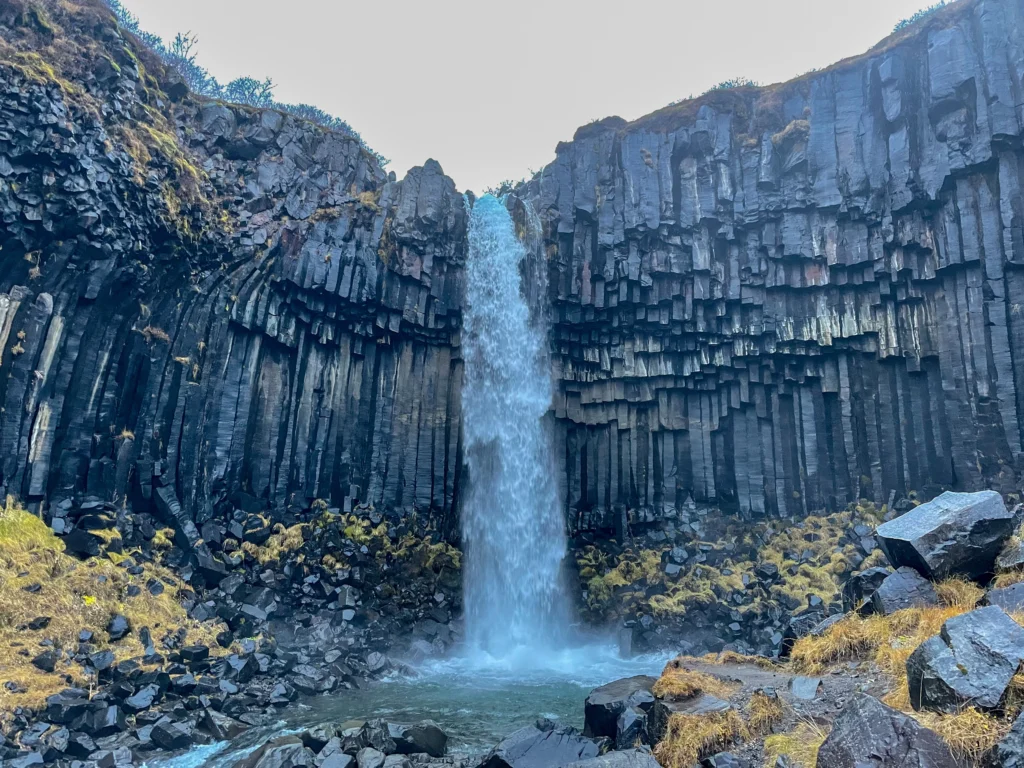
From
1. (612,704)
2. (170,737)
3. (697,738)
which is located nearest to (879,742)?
(697,738)

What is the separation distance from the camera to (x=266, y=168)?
75.3 feet

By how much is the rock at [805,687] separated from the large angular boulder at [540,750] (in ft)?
8.51

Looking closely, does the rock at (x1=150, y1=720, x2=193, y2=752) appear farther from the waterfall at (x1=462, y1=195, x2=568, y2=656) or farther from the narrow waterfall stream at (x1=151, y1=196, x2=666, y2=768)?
the waterfall at (x1=462, y1=195, x2=568, y2=656)

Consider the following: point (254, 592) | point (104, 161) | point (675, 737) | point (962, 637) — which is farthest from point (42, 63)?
point (962, 637)

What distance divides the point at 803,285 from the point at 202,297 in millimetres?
19339

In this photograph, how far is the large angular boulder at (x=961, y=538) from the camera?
8.33 metres

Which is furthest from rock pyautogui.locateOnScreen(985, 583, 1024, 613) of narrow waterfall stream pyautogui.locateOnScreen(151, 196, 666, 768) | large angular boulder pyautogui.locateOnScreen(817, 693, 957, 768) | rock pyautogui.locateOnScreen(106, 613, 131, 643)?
rock pyautogui.locateOnScreen(106, 613, 131, 643)

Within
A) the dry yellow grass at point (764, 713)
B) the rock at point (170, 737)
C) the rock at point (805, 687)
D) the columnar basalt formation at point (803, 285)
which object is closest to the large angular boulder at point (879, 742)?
the dry yellow grass at point (764, 713)

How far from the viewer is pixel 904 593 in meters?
8.48

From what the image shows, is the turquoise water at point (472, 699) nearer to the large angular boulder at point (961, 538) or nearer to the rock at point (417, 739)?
the rock at point (417, 739)

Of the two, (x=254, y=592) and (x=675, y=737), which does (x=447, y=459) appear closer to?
(x=254, y=592)

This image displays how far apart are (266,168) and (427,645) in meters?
16.4

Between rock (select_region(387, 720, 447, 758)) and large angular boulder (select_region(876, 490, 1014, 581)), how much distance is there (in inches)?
294

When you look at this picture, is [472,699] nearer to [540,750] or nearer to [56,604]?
[540,750]
